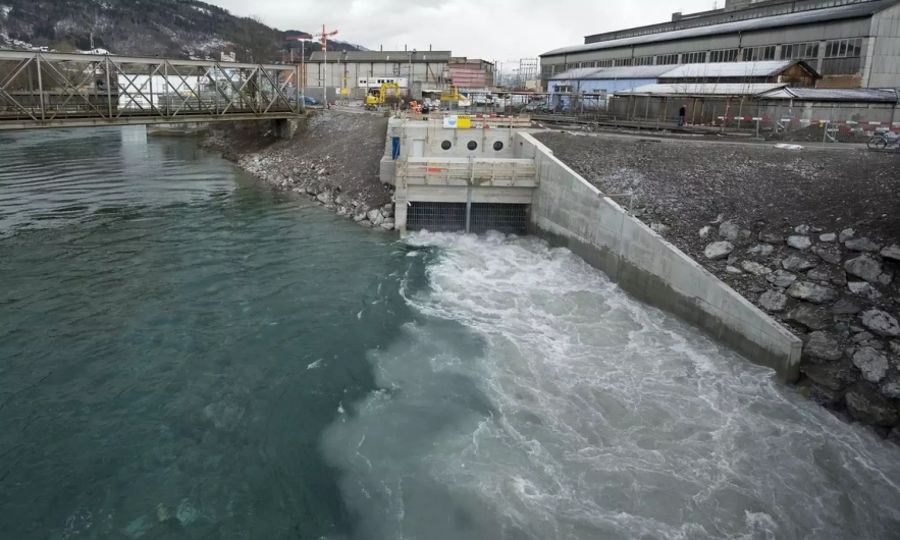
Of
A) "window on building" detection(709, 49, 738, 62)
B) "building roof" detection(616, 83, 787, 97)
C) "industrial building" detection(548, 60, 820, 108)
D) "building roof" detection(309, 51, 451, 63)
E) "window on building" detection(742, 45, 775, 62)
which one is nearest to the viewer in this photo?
"building roof" detection(616, 83, 787, 97)

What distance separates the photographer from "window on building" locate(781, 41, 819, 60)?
1892 inches

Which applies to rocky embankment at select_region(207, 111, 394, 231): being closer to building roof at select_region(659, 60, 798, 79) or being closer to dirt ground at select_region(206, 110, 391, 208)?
dirt ground at select_region(206, 110, 391, 208)

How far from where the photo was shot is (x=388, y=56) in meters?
94.6

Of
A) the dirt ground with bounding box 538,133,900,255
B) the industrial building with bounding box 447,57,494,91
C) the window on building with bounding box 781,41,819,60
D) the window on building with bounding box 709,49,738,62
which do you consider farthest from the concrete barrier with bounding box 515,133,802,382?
the industrial building with bounding box 447,57,494,91

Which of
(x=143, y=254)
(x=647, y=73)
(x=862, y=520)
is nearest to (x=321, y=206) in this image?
(x=143, y=254)

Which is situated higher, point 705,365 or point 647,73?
point 647,73

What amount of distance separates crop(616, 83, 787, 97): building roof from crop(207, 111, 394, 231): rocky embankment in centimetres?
2038

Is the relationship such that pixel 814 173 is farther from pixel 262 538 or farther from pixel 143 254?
pixel 143 254

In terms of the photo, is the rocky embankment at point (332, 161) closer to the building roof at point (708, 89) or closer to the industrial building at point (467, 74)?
the building roof at point (708, 89)

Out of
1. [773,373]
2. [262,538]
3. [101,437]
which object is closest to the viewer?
[262,538]

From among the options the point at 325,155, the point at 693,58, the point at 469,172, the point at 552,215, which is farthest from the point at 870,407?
the point at 693,58

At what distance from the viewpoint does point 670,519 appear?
35.5ft

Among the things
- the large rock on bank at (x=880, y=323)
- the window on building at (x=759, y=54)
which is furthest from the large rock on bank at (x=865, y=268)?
the window on building at (x=759, y=54)

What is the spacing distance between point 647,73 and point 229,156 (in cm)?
3965
